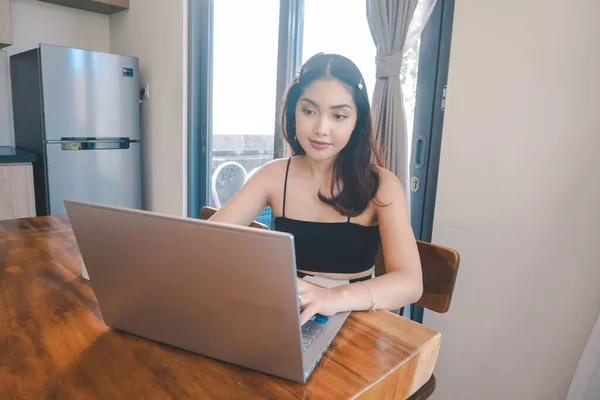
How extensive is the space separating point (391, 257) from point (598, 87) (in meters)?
0.73

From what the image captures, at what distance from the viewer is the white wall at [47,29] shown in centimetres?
302

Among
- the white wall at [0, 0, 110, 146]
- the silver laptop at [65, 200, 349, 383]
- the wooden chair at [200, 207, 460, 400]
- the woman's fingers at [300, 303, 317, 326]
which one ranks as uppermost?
the white wall at [0, 0, 110, 146]

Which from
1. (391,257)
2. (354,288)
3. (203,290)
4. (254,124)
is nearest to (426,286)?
(391,257)

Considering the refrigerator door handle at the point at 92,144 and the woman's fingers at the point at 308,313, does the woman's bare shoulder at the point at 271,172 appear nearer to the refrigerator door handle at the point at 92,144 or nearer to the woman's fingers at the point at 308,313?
the woman's fingers at the point at 308,313

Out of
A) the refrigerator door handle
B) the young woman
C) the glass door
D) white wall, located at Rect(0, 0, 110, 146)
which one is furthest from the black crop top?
white wall, located at Rect(0, 0, 110, 146)

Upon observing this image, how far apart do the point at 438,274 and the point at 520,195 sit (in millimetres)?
424

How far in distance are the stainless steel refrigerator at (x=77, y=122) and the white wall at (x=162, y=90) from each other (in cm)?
12

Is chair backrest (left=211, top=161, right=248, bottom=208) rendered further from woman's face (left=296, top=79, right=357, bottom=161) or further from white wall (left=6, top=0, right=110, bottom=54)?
woman's face (left=296, top=79, right=357, bottom=161)

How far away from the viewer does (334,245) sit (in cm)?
123

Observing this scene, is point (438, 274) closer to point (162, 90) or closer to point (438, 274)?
point (438, 274)

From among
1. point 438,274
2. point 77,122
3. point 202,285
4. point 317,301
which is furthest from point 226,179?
point 202,285

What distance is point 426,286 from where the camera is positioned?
1172mm

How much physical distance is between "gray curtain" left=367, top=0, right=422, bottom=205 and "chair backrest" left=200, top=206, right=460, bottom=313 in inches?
18.1

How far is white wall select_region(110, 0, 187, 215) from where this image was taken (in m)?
2.77
